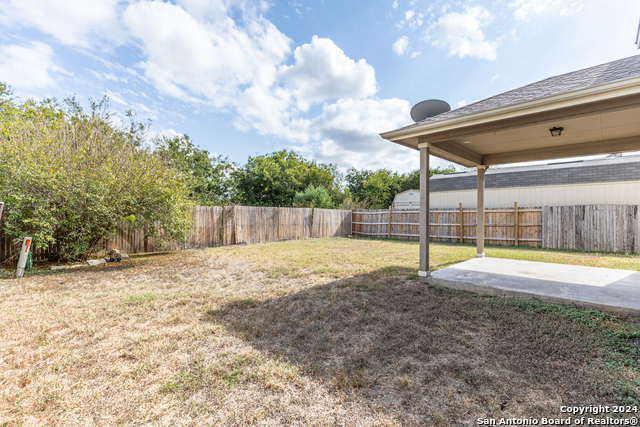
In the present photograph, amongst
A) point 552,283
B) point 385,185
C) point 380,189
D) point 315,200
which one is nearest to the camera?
point 552,283

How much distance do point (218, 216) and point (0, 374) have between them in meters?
8.21

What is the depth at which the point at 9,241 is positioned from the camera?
19.1ft

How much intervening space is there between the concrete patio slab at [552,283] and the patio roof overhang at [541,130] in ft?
7.48

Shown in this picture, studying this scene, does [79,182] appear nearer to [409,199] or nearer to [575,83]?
[575,83]

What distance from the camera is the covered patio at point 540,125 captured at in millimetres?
3098

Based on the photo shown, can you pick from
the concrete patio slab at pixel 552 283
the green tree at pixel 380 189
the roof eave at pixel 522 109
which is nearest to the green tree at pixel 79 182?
the roof eave at pixel 522 109

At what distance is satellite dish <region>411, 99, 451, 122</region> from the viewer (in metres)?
5.40

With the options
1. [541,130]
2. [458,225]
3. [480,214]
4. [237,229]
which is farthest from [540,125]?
[237,229]

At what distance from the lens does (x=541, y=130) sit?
425 centimetres

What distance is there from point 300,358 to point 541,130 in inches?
197

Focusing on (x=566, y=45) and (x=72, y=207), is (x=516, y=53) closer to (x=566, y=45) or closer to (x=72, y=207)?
(x=566, y=45)

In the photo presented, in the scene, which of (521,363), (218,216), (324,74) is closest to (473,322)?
(521,363)

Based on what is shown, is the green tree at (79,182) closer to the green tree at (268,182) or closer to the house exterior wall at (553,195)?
the house exterior wall at (553,195)

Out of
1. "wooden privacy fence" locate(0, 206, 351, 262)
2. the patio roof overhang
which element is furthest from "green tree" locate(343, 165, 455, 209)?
the patio roof overhang
